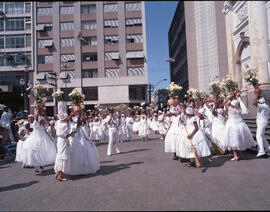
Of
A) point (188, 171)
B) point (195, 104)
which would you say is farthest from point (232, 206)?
Answer: point (195, 104)

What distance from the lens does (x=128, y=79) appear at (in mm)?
42031

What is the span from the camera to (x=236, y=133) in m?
7.68

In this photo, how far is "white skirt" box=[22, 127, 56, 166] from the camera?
7145 millimetres

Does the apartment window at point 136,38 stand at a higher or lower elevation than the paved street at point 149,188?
higher

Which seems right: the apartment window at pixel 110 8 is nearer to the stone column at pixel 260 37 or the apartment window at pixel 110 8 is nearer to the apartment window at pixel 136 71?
the apartment window at pixel 136 71

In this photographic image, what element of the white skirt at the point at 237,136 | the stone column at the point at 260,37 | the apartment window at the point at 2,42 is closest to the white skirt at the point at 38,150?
the white skirt at the point at 237,136

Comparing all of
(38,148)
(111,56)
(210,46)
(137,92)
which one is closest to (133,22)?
(111,56)

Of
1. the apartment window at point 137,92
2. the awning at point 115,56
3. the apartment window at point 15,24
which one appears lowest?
the apartment window at point 137,92

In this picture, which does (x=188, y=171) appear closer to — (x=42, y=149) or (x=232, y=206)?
(x=232, y=206)

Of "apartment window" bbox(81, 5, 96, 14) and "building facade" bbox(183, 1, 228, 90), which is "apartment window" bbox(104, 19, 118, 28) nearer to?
"apartment window" bbox(81, 5, 96, 14)

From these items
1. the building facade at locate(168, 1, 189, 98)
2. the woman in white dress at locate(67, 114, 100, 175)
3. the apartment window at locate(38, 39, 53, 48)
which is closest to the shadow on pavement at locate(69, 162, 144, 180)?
the woman in white dress at locate(67, 114, 100, 175)

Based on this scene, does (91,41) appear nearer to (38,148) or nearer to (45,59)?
(45,59)

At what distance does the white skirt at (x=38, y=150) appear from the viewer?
7.14 meters

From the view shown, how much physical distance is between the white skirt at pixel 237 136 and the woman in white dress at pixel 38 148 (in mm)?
5956
